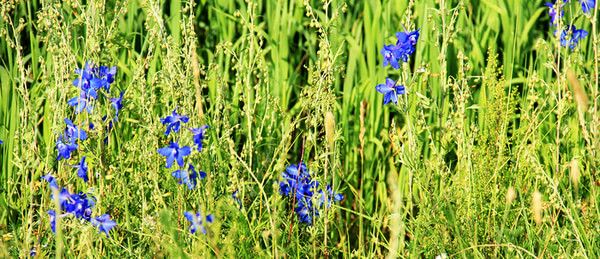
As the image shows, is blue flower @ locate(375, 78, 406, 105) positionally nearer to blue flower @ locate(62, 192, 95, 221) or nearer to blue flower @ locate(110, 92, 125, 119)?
blue flower @ locate(110, 92, 125, 119)

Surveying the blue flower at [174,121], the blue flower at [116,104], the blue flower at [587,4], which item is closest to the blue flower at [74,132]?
the blue flower at [116,104]

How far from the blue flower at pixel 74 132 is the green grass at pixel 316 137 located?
5 centimetres

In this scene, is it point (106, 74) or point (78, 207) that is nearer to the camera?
point (78, 207)

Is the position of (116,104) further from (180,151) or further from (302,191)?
(302,191)

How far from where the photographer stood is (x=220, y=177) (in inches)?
120

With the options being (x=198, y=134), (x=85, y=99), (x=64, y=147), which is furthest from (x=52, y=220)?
Answer: (x=198, y=134)

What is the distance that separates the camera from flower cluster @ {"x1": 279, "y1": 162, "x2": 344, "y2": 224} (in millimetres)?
2928

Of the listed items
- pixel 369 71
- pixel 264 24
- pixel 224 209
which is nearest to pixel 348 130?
pixel 369 71

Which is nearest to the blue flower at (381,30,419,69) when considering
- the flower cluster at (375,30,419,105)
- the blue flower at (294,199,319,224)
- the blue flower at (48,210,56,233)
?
the flower cluster at (375,30,419,105)

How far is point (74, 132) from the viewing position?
2.84 metres

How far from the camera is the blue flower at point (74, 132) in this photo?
279 cm

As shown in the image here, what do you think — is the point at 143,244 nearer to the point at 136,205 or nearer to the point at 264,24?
the point at 136,205

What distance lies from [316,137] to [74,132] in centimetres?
85

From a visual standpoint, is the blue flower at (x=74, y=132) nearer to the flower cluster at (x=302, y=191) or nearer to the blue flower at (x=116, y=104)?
the blue flower at (x=116, y=104)
